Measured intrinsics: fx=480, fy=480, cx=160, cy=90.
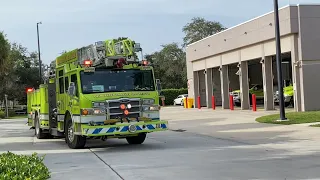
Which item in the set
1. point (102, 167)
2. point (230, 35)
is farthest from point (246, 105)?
point (102, 167)

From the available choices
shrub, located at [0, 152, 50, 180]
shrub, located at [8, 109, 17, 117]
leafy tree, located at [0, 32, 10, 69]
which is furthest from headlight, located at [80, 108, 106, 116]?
shrub, located at [8, 109, 17, 117]

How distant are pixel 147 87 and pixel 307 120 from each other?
367 inches

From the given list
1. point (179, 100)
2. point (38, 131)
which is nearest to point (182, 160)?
point (38, 131)

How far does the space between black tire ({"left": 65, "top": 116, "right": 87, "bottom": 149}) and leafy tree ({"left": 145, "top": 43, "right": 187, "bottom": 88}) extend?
184 ft

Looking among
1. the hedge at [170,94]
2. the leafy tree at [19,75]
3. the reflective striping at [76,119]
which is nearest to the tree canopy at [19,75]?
the leafy tree at [19,75]

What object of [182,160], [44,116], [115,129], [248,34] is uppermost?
[248,34]

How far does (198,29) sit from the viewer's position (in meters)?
76.3

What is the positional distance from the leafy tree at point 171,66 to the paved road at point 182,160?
5611 centimetres

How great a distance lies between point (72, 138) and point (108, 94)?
2.15m

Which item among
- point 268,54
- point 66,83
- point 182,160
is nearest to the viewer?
point 182,160

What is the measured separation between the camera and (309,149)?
1269 centimetres

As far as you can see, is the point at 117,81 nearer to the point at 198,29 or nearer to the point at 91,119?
the point at 91,119

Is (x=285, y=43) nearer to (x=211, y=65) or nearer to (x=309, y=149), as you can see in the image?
(x=211, y=65)

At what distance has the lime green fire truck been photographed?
1366 centimetres
